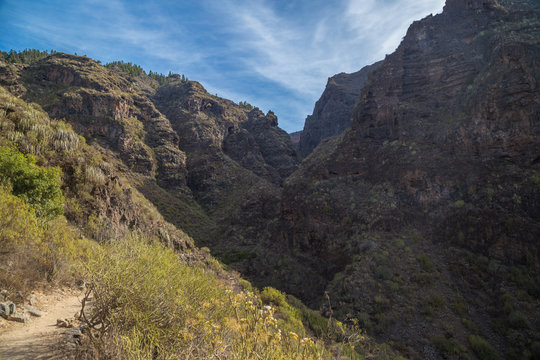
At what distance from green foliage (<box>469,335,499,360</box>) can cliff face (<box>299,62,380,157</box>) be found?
236 feet

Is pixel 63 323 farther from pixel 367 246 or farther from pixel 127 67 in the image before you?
pixel 127 67

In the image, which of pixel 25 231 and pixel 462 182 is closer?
pixel 25 231

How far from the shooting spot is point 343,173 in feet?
104

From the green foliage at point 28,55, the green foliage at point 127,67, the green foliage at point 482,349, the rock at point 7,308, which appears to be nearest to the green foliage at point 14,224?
the rock at point 7,308

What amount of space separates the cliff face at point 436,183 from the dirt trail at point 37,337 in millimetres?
16528

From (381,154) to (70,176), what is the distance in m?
30.5

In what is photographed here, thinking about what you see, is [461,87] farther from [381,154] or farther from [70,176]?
[70,176]

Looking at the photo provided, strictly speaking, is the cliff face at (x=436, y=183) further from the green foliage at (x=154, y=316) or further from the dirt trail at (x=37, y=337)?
the dirt trail at (x=37, y=337)

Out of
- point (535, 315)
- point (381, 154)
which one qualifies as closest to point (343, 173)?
point (381, 154)

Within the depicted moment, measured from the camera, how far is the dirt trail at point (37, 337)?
10.0 feet

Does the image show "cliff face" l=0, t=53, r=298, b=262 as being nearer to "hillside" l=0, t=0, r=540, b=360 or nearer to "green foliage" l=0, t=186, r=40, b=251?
"hillside" l=0, t=0, r=540, b=360

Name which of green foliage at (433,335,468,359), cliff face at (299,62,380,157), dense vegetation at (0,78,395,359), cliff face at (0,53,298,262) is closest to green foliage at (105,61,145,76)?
cliff face at (0,53,298,262)

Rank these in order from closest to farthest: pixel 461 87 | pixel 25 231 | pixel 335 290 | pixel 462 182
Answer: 1. pixel 25 231
2. pixel 335 290
3. pixel 462 182
4. pixel 461 87

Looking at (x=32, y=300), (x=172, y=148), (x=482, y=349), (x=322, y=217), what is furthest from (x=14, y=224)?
(x=172, y=148)
